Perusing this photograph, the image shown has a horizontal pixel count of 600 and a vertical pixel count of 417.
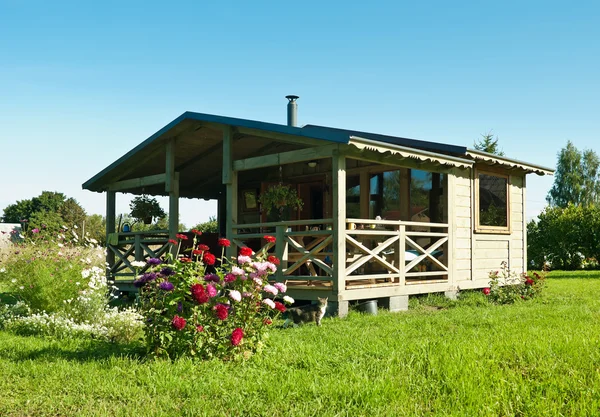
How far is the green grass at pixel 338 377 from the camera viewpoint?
4395 mm

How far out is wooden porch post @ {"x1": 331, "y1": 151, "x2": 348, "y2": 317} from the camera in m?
8.68

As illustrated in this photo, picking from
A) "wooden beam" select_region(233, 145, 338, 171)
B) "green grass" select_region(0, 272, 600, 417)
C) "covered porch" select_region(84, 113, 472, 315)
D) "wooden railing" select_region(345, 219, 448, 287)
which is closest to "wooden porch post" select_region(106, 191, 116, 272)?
"covered porch" select_region(84, 113, 472, 315)

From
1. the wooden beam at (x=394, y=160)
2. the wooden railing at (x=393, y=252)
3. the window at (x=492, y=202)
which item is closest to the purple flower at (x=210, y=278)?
the wooden railing at (x=393, y=252)

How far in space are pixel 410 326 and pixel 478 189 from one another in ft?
16.3

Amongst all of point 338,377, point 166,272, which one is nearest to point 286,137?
point 166,272

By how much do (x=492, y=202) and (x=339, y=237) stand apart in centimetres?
484

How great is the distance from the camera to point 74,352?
20.7 ft

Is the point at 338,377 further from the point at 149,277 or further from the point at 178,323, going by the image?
the point at 149,277

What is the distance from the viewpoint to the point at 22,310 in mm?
9320

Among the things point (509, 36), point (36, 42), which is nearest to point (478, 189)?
point (509, 36)

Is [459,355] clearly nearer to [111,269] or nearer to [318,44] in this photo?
[318,44]

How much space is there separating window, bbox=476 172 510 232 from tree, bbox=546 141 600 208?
36001 mm

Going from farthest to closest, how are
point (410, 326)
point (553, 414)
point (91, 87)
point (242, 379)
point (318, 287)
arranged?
point (91, 87) → point (318, 287) → point (410, 326) → point (242, 379) → point (553, 414)

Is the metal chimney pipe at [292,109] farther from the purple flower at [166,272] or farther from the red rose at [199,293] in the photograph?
the red rose at [199,293]
